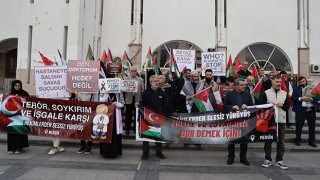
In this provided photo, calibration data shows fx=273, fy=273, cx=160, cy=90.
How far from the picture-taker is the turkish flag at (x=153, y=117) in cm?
699

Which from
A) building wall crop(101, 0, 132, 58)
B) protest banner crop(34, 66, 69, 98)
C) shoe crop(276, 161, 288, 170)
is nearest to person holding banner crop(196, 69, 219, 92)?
shoe crop(276, 161, 288, 170)

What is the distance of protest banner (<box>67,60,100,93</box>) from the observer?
7613 millimetres

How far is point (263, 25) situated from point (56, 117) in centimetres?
1378

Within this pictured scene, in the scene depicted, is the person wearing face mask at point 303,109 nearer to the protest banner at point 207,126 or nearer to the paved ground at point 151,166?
the paved ground at point 151,166

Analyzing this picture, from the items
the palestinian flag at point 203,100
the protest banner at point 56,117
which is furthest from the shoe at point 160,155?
the palestinian flag at point 203,100

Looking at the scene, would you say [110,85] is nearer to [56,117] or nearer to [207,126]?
[56,117]

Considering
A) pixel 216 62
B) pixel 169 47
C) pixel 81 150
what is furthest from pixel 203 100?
pixel 169 47

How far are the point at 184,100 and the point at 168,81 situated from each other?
794 mm

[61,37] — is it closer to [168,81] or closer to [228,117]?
[168,81]

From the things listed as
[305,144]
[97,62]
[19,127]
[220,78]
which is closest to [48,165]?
[19,127]

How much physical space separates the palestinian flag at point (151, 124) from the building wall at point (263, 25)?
1087 centimetres

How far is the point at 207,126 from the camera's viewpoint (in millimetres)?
6949

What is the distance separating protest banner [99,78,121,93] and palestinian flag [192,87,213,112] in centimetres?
208

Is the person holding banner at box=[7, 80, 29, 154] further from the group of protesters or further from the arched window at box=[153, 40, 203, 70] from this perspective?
the arched window at box=[153, 40, 203, 70]
